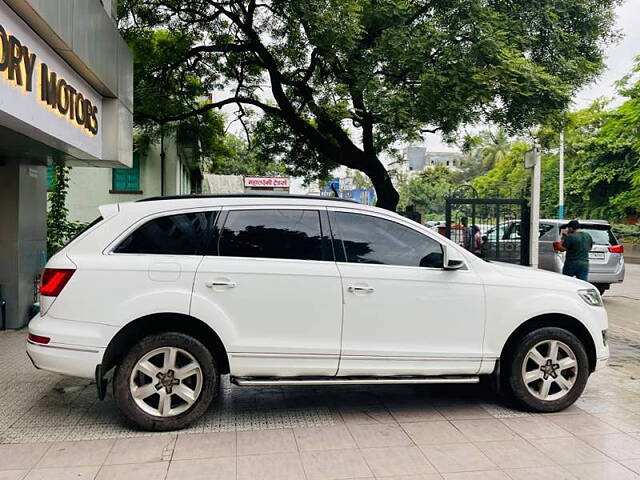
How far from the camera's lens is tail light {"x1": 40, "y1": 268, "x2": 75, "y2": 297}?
419 centimetres

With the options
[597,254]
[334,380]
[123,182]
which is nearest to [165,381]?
[334,380]

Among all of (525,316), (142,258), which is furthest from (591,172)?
(142,258)

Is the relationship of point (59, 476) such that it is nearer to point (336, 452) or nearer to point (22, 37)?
point (336, 452)

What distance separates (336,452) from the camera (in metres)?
3.99

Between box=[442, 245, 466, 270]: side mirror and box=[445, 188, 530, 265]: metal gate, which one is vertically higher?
box=[445, 188, 530, 265]: metal gate

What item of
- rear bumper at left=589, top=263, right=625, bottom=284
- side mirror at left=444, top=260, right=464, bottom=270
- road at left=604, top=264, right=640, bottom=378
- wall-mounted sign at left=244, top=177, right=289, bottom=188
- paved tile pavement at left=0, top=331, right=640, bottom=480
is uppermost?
wall-mounted sign at left=244, top=177, right=289, bottom=188

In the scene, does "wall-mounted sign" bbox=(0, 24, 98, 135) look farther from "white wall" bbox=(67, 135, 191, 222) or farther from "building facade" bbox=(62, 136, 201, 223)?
"white wall" bbox=(67, 135, 191, 222)

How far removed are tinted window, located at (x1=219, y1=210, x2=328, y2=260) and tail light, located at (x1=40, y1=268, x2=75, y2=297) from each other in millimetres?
1146

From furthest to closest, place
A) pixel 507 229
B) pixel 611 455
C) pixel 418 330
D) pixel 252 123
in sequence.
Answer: pixel 252 123, pixel 507 229, pixel 418 330, pixel 611 455

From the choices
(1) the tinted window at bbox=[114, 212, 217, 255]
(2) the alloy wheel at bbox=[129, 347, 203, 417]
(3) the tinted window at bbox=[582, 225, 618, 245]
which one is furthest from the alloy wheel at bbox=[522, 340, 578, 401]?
(3) the tinted window at bbox=[582, 225, 618, 245]

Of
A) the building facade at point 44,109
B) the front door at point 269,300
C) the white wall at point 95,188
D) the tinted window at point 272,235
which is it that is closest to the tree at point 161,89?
the white wall at point 95,188

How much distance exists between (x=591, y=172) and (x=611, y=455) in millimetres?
27765

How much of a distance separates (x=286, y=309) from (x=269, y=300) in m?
0.15

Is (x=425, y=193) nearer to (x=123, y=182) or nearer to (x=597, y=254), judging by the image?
(x=123, y=182)
